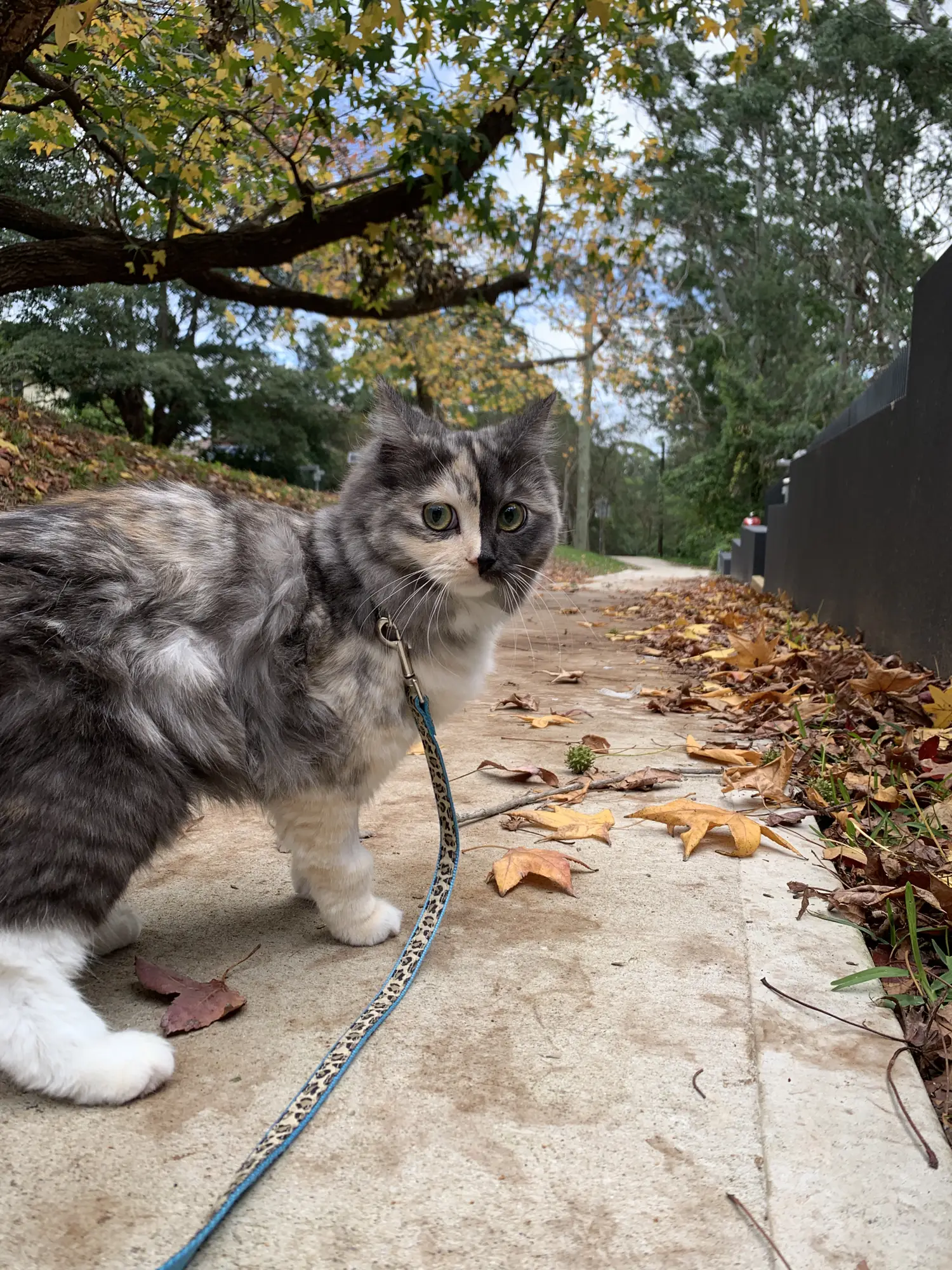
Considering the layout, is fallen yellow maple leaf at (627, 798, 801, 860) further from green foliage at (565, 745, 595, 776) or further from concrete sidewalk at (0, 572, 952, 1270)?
green foliage at (565, 745, 595, 776)

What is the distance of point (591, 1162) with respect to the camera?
133cm

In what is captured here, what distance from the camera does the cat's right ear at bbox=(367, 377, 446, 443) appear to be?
91.4 inches

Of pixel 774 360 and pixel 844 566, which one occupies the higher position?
pixel 774 360

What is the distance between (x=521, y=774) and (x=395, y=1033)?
5.53ft

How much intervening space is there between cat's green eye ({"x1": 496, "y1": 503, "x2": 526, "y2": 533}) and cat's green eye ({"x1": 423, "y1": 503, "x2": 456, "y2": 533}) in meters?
0.18

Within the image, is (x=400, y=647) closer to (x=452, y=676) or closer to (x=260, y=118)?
(x=452, y=676)

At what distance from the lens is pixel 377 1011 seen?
1696mm

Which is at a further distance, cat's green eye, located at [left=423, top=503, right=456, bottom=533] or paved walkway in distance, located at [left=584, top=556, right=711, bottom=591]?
paved walkway in distance, located at [left=584, top=556, right=711, bottom=591]

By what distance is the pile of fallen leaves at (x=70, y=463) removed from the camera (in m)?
6.57

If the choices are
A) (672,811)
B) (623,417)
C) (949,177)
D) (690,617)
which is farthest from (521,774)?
(623,417)

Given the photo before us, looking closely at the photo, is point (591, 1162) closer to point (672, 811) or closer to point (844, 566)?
point (672, 811)

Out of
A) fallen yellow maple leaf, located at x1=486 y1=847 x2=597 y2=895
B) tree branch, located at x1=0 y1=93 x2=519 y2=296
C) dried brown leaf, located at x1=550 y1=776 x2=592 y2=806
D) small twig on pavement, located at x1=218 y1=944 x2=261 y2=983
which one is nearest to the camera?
small twig on pavement, located at x1=218 y1=944 x2=261 y2=983

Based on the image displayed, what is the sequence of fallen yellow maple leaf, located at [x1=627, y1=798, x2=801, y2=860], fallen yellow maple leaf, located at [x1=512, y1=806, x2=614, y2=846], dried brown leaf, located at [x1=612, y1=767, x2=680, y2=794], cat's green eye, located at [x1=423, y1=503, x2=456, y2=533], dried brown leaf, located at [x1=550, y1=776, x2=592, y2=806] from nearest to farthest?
cat's green eye, located at [x1=423, y1=503, x2=456, y2=533]
fallen yellow maple leaf, located at [x1=627, y1=798, x2=801, y2=860]
fallen yellow maple leaf, located at [x1=512, y1=806, x2=614, y2=846]
dried brown leaf, located at [x1=550, y1=776, x2=592, y2=806]
dried brown leaf, located at [x1=612, y1=767, x2=680, y2=794]

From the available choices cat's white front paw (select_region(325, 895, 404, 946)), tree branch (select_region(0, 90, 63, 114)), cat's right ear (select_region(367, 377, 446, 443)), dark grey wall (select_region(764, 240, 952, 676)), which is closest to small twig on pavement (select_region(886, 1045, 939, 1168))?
cat's white front paw (select_region(325, 895, 404, 946))
